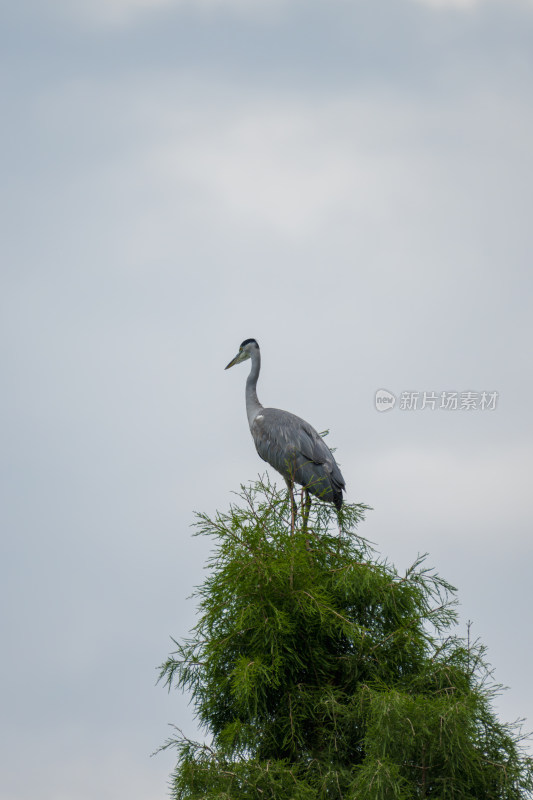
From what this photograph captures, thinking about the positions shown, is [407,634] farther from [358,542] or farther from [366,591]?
[358,542]

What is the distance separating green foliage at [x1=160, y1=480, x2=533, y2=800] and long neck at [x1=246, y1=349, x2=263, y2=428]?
11.5 ft

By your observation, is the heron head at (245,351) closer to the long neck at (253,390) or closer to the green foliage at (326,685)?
the long neck at (253,390)

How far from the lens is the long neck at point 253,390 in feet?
43.3

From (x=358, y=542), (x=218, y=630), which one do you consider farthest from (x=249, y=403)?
(x=218, y=630)

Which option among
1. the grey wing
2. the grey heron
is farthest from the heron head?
the grey wing

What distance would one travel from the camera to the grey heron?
436 inches

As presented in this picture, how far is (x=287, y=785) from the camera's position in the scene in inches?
311

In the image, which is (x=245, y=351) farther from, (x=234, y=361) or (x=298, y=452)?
(x=298, y=452)

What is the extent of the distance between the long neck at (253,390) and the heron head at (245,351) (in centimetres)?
11

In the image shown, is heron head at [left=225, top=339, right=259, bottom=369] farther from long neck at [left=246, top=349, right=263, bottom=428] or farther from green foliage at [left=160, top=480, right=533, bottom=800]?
green foliage at [left=160, top=480, right=533, bottom=800]

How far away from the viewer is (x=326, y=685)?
27.8ft

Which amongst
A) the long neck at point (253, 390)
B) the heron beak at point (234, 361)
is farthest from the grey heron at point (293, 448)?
the heron beak at point (234, 361)

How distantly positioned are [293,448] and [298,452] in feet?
0.36

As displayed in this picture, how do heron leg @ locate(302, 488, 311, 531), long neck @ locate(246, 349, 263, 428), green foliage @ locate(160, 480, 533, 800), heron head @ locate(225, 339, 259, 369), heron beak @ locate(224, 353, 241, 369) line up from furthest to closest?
1. heron beak @ locate(224, 353, 241, 369)
2. heron head @ locate(225, 339, 259, 369)
3. long neck @ locate(246, 349, 263, 428)
4. heron leg @ locate(302, 488, 311, 531)
5. green foliage @ locate(160, 480, 533, 800)
